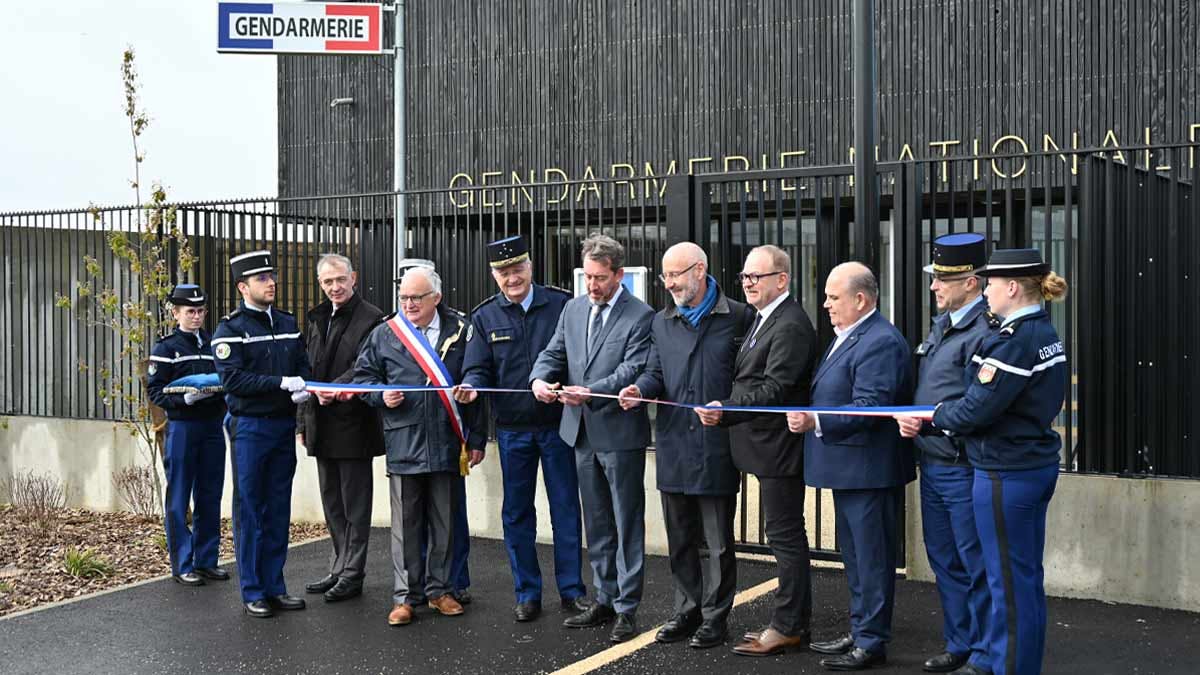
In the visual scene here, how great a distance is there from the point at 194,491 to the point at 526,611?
9.52ft

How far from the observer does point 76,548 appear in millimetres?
10898

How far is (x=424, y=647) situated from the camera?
7.11 meters

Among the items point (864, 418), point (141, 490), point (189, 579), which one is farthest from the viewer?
point (141, 490)

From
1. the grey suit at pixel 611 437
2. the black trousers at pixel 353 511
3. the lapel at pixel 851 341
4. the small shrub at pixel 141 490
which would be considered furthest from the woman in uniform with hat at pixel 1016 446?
the small shrub at pixel 141 490

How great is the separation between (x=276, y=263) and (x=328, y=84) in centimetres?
952

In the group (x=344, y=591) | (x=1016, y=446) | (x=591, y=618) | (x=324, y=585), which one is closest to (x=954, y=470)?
(x=1016, y=446)

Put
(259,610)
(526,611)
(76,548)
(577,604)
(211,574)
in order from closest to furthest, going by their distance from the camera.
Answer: (526,611) → (577,604) → (259,610) → (211,574) → (76,548)

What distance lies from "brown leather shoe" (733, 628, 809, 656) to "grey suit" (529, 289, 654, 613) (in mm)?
721

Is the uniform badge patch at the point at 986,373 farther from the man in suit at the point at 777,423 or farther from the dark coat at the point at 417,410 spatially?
the dark coat at the point at 417,410

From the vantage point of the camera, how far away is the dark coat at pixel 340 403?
27.7ft

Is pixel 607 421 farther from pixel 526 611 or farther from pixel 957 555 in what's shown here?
pixel 957 555

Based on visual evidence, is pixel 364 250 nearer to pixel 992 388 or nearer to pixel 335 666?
pixel 335 666

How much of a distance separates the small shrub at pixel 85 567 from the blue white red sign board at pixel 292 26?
5.44m

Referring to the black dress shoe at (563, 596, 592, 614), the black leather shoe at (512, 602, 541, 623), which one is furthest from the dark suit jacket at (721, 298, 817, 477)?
the black leather shoe at (512, 602, 541, 623)
